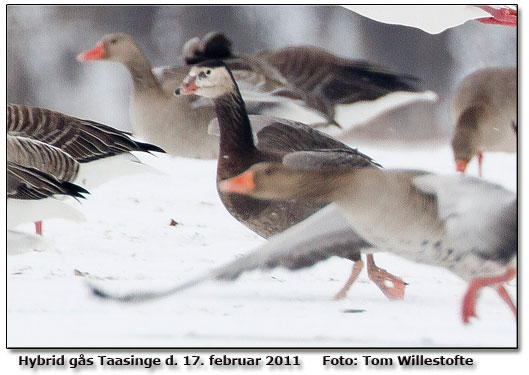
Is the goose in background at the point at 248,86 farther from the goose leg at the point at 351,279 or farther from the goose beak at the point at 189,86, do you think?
the goose leg at the point at 351,279

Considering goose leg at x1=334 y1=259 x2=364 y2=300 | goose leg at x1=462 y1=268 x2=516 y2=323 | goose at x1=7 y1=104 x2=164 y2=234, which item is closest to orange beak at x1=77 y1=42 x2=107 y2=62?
goose at x1=7 y1=104 x2=164 y2=234

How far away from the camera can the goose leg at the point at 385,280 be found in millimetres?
1622

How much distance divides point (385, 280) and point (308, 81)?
1.82 feet

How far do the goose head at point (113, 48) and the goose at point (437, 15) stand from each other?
57 centimetres

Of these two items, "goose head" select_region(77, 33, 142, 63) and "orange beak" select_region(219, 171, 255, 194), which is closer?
"orange beak" select_region(219, 171, 255, 194)

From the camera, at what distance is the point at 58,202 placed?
1.64 metres

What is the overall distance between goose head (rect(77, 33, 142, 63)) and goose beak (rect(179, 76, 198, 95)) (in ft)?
0.47

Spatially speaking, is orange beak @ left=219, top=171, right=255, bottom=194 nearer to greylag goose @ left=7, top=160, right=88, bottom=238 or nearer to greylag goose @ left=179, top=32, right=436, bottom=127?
greylag goose @ left=179, top=32, right=436, bottom=127

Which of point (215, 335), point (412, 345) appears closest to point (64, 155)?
point (215, 335)

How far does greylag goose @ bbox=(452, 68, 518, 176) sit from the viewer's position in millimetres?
1646

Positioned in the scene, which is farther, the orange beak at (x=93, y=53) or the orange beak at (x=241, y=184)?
the orange beak at (x=93, y=53)

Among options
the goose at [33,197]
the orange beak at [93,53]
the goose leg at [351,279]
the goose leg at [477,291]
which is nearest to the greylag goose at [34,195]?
the goose at [33,197]

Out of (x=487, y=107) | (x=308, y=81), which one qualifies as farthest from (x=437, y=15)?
(x=308, y=81)

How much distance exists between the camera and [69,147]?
64.7 inches
